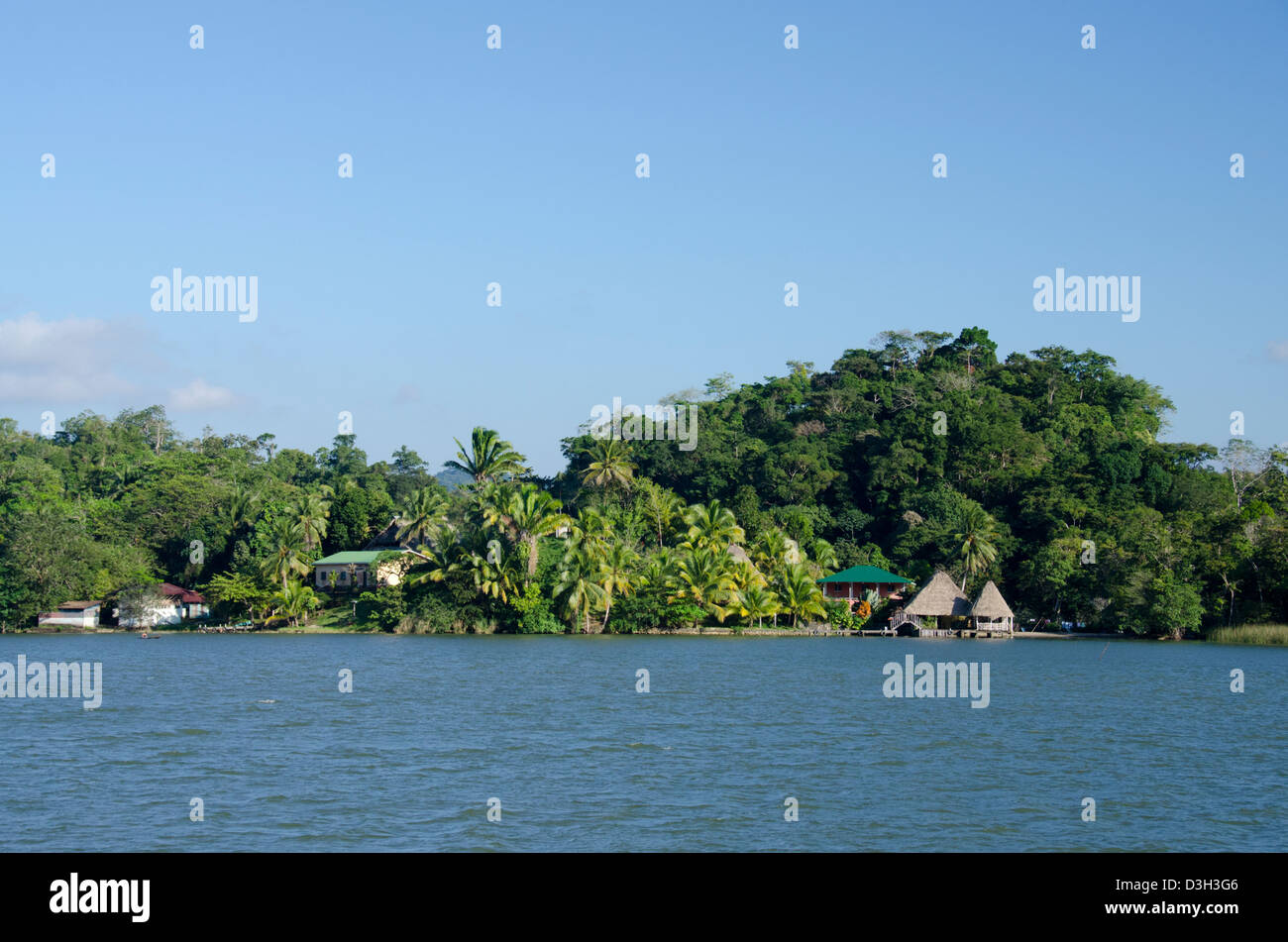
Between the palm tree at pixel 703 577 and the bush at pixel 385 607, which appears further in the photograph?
the bush at pixel 385 607

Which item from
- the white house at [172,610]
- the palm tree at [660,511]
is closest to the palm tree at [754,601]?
the palm tree at [660,511]

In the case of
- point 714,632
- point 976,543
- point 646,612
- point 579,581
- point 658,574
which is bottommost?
point 714,632

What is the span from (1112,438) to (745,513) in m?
26.9

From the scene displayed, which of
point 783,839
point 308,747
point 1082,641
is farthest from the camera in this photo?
point 1082,641

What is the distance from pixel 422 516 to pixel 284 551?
8319 millimetres

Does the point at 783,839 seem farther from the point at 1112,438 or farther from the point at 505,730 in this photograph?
the point at 1112,438

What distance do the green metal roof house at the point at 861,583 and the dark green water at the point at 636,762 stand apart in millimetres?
28472

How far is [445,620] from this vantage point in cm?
6488

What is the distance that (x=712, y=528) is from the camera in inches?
2721

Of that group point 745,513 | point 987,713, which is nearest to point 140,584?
point 745,513

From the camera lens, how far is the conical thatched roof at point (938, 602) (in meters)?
68.4

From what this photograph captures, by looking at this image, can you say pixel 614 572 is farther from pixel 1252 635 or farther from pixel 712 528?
pixel 1252 635

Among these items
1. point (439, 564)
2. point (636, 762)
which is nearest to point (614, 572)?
point (439, 564)

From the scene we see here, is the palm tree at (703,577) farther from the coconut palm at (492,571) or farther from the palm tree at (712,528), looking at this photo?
the coconut palm at (492,571)
